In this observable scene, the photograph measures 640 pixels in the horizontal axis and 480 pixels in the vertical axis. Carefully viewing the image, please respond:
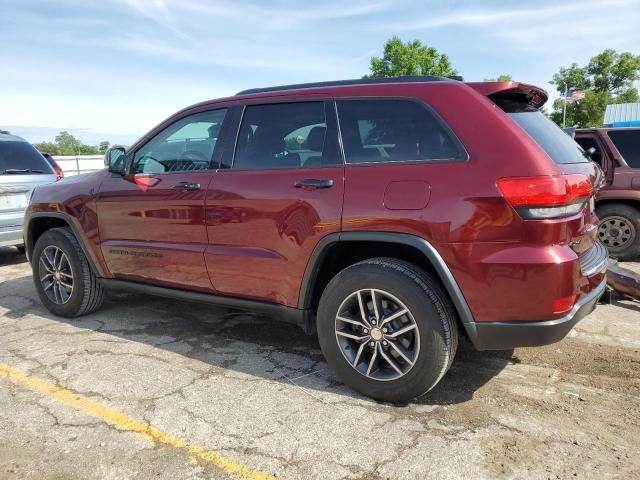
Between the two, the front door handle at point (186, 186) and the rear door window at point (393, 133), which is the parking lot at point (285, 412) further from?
the rear door window at point (393, 133)

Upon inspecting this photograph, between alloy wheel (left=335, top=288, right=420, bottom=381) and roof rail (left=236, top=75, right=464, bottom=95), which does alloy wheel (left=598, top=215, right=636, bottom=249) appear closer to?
roof rail (left=236, top=75, right=464, bottom=95)

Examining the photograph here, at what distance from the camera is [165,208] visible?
3770 mm

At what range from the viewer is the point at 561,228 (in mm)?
2510

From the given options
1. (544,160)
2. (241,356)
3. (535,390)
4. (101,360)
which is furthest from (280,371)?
(544,160)

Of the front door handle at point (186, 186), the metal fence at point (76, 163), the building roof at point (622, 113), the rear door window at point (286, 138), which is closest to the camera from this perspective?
the rear door window at point (286, 138)

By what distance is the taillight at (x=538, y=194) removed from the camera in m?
2.48

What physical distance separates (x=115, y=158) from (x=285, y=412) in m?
2.57

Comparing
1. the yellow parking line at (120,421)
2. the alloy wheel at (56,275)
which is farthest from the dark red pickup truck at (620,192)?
the alloy wheel at (56,275)

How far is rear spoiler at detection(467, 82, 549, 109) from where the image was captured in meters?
2.85

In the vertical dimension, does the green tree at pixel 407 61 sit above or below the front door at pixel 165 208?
above

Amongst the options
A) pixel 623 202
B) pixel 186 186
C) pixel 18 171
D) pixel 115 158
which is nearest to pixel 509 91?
pixel 186 186

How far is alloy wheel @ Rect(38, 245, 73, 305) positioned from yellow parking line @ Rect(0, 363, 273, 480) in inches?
40.9

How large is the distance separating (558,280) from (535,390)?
96 centimetres

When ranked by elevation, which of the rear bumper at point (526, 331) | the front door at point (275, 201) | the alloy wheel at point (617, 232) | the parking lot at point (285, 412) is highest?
the front door at point (275, 201)
